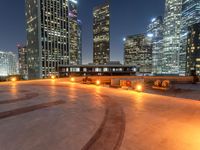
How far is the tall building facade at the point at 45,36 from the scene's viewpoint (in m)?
Result: 158

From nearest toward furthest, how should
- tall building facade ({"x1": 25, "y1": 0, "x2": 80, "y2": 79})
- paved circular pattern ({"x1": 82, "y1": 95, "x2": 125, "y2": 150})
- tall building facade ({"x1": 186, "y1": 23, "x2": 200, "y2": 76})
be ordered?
paved circular pattern ({"x1": 82, "y1": 95, "x2": 125, "y2": 150})
tall building facade ({"x1": 186, "y1": 23, "x2": 200, "y2": 76})
tall building facade ({"x1": 25, "y1": 0, "x2": 80, "y2": 79})

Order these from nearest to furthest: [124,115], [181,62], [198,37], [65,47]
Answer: [124,115]
[198,37]
[65,47]
[181,62]

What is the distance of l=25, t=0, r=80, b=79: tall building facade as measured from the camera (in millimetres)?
158000

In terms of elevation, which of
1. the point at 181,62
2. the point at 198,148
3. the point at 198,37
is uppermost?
the point at 198,37

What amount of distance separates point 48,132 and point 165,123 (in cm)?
495

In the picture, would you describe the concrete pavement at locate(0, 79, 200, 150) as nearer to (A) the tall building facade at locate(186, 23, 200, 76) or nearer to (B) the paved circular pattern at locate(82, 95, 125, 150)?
(B) the paved circular pattern at locate(82, 95, 125, 150)

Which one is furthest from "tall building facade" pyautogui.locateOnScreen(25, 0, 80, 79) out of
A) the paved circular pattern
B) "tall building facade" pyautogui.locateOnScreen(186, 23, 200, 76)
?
the paved circular pattern

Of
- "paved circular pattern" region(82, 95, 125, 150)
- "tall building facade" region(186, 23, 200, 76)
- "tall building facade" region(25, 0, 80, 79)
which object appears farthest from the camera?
"tall building facade" region(25, 0, 80, 79)

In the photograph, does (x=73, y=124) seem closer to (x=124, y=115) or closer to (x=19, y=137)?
(x=19, y=137)

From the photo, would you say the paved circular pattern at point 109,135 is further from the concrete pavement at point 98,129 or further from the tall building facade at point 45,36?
the tall building facade at point 45,36

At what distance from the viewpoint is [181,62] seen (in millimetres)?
196875

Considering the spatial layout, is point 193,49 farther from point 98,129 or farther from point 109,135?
point 109,135

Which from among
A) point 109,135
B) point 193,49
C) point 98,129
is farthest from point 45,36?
point 109,135

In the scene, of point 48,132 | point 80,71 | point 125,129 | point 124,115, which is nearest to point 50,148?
point 48,132
